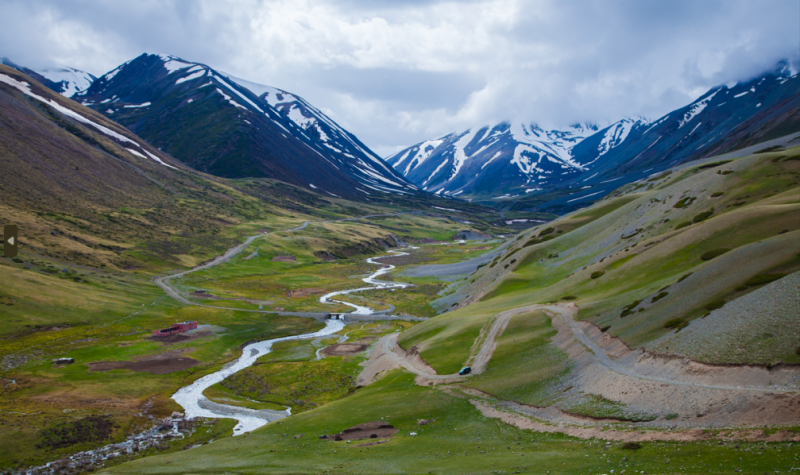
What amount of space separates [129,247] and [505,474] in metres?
155

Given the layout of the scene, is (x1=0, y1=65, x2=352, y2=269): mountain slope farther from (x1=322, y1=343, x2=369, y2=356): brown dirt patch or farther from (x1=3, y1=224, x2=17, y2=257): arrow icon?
(x1=3, y1=224, x2=17, y2=257): arrow icon

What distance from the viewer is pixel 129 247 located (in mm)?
149500

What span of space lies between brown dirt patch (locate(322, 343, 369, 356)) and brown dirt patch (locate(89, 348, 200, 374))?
22.2 metres

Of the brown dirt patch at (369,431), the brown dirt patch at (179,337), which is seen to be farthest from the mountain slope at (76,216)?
A: the brown dirt patch at (369,431)

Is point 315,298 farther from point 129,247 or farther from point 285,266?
point 129,247

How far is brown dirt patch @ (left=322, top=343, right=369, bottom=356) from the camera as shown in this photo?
8405 centimetres

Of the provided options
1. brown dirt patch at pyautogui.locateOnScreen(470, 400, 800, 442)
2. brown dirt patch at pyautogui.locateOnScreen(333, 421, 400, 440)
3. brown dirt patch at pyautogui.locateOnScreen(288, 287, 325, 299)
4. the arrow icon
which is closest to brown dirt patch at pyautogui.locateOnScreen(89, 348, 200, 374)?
the arrow icon

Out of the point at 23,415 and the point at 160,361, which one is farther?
the point at 160,361

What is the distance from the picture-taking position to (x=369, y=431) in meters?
42.1

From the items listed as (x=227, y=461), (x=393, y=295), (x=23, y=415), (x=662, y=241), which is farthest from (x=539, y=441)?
(x=393, y=295)

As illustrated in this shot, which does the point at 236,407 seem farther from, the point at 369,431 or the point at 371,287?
the point at 371,287

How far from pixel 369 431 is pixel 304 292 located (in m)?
100

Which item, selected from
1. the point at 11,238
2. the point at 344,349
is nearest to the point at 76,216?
the point at 344,349

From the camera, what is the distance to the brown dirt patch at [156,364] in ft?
233
